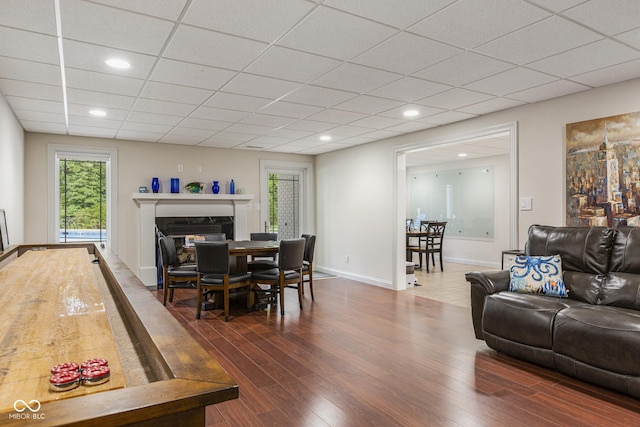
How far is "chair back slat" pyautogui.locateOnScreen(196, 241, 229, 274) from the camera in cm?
434

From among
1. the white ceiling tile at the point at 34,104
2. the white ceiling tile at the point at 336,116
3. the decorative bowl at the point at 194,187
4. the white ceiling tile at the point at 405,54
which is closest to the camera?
the white ceiling tile at the point at 405,54

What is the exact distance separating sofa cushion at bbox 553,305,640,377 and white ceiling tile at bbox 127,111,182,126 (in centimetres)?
444

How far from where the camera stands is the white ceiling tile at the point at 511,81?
3416mm

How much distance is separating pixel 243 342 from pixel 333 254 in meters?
4.20

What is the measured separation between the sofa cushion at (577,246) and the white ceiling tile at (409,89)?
1612 mm

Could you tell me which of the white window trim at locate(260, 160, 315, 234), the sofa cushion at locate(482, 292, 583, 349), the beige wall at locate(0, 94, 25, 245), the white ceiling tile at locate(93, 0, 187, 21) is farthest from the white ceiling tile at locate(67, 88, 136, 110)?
the sofa cushion at locate(482, 292, 583, 349)

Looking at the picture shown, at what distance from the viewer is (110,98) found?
406cm

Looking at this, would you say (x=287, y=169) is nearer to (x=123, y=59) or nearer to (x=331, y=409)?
(x=123, y=59)

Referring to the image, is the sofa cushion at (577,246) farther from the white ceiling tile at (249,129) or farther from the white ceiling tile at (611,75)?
the white ceiling tile at (249,129)

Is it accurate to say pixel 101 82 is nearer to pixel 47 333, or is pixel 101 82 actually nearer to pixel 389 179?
pixel 47 333

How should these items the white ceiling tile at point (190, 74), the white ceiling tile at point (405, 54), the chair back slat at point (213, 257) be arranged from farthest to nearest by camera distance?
the chair back slat at point (213, 257) < the white ceiling tile at point (190, 74) < the white ceiling tile at point (405, 54)

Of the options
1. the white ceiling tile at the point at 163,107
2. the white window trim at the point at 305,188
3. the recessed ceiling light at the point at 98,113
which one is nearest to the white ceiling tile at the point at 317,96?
the white ceiling tile at the point at 163,107

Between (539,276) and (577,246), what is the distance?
0.43m

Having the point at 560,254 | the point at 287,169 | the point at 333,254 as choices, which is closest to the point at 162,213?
the point at 287,169
